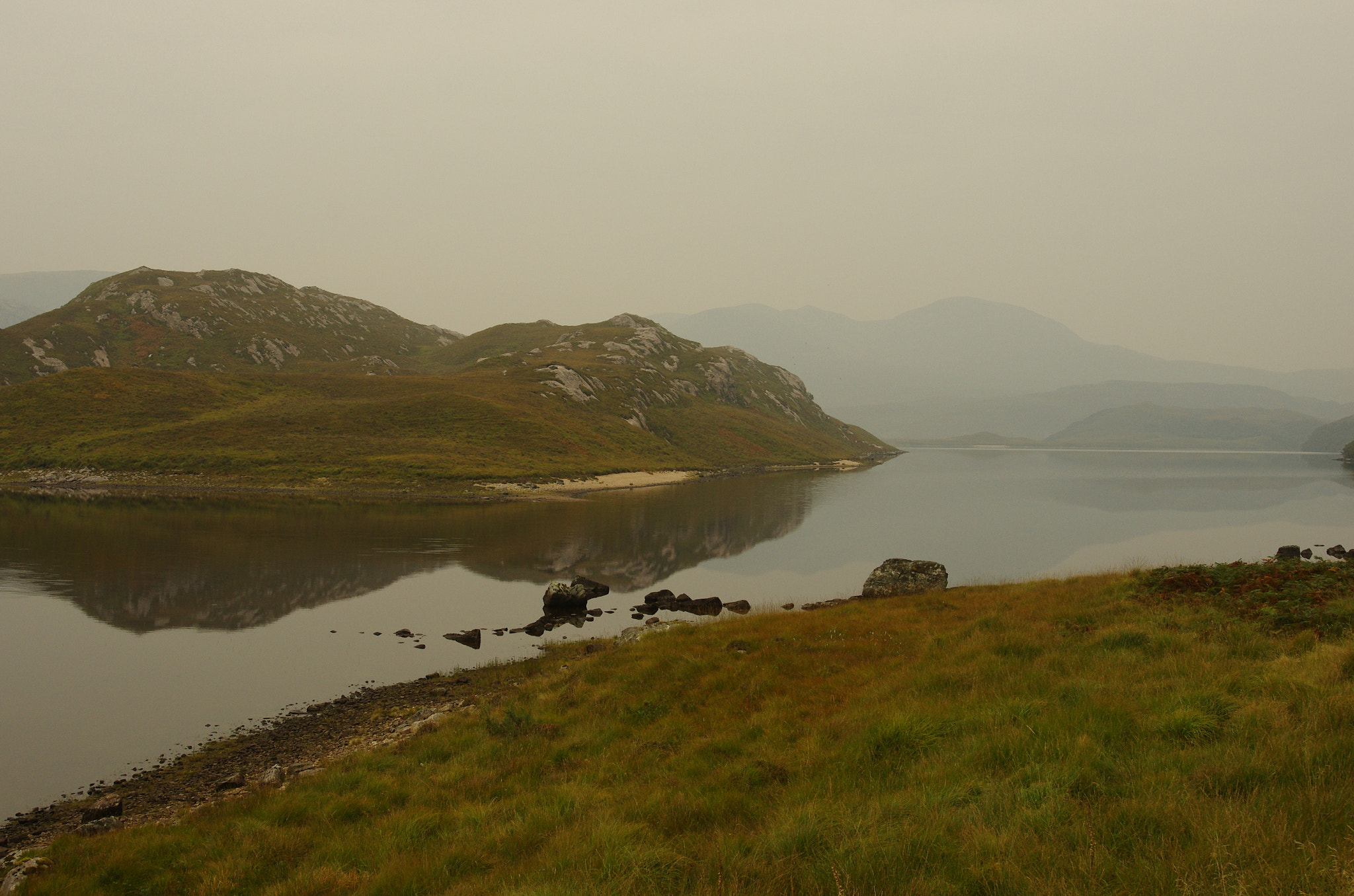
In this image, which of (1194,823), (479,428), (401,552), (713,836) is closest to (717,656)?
(713,836)

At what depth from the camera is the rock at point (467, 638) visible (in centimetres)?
3066

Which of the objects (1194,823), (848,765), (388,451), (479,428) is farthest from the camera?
(479,428)

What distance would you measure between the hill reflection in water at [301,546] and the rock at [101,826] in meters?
19.1

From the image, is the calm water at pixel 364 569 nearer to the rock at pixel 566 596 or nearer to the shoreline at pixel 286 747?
the shoreline at pixel 286 747

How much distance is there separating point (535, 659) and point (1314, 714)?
79.2 ft

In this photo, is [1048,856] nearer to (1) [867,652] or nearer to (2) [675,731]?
(2) [675,731]

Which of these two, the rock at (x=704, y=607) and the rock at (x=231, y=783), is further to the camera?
the rock at (x=704, y=607)

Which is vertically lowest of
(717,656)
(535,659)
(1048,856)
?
(535,659)

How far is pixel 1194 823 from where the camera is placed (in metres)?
6.85

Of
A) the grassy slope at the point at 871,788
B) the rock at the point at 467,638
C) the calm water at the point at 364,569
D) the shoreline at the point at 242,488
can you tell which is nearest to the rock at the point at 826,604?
the calm water at the point at 364,569

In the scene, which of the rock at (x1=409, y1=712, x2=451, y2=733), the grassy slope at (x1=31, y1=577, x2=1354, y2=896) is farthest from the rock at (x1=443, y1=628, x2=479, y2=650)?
the grassy slope at (x1=31, y1=577, x2=1354, y2=896)

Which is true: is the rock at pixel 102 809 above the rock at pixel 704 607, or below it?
above

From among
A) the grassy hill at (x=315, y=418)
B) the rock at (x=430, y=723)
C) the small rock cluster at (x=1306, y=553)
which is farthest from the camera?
the grassy hill at (x=315, y=418)

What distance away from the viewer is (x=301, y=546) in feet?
168
